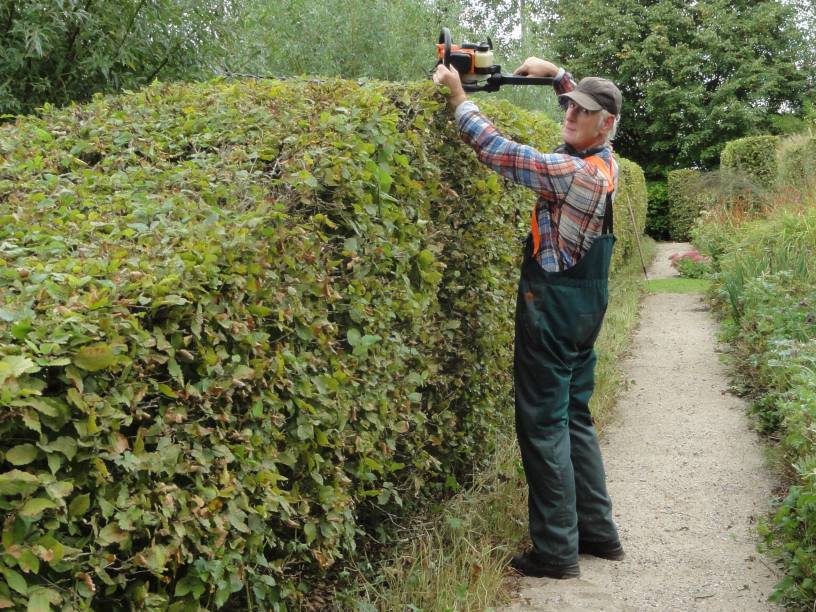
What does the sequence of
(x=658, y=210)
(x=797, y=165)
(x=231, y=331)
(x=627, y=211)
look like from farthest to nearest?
(x=658, y=210), (x=797, y=165), (x=627, y=211), (x=231, y=331)

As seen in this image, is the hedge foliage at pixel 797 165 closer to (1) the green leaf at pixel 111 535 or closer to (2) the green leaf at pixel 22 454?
(1) the green leaf at pixel 111 535

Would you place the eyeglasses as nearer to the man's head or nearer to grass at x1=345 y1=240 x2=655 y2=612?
the man's head

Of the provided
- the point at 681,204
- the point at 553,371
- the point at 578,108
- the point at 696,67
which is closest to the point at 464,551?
the point at 553,371

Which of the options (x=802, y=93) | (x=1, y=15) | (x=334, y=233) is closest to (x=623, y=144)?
(x=802, y=93)

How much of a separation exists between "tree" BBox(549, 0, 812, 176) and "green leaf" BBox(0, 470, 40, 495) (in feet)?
95.3

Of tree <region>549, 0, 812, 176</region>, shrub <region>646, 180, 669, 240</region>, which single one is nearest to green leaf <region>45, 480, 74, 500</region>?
shrub <region>646, 180, 669, 240</region>

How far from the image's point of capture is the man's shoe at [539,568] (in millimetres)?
3953

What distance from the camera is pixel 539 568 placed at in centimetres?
396

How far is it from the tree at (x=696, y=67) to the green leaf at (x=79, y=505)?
28921 millimetres

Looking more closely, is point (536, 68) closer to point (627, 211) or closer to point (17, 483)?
point (17, 483)

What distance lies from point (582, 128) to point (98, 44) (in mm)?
4087

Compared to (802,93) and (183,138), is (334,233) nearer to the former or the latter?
(183,138)

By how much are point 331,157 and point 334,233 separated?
34 cm

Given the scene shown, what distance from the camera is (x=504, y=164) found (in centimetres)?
366
